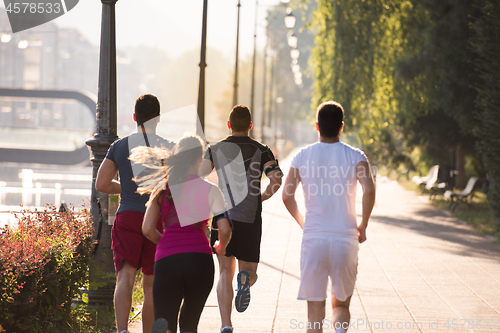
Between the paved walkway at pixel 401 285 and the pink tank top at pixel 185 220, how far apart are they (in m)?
2.31

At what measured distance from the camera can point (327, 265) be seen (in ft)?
13.9

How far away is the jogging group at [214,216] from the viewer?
3777mm

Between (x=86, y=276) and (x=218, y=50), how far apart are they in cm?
14578

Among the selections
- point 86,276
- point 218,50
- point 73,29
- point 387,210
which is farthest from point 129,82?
point 86,276

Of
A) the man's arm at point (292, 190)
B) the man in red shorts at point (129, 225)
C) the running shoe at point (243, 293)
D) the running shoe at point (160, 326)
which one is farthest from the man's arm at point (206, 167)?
the running shoe at point (160, 326)

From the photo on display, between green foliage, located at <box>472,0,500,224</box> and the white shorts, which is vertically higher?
green foliage, located at <box>472,0,500,224</box>

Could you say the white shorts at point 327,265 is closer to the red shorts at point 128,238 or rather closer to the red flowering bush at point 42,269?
the red shorts at point 128,238

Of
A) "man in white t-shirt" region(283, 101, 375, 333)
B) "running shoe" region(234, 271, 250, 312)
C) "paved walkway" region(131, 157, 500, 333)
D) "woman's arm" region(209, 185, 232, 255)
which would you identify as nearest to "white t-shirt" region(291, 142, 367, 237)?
"man in white t-shirt" region(283, 101, 375, 333)

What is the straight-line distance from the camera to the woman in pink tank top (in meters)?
3.73

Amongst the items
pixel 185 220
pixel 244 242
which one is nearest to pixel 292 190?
pixel 185 220

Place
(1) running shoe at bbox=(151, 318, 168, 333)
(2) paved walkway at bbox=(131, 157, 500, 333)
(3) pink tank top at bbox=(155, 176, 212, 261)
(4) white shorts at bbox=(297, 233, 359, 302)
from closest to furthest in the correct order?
(1) running shoe at bbox=(151, 318, 168, 333) → (3) pink tank top at bbox=(155, 176, 212, 261) → (4) white shorts at bbox=(297, 233, 359, 302) → (2) paved walkway at bbox=(131, 157, 500, 333)

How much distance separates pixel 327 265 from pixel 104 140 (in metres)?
3.08

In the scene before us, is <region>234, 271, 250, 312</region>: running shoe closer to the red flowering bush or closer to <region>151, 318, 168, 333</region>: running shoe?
the red flowering bush

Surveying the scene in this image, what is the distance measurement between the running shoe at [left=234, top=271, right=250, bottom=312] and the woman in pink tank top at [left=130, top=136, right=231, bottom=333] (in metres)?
1.60
